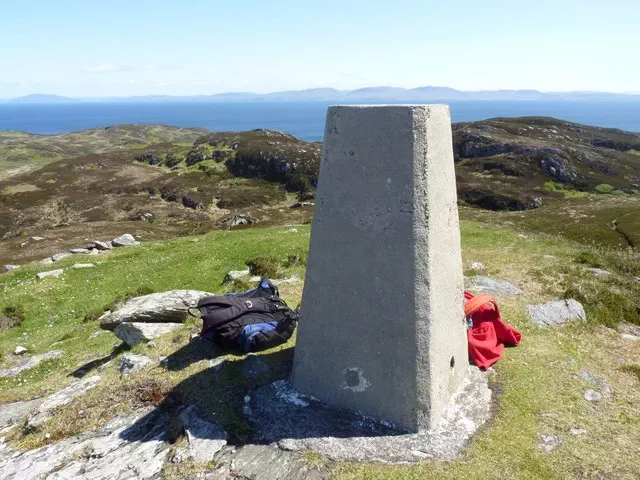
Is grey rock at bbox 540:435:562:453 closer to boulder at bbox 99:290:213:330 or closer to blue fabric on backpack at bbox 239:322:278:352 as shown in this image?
blue fabric on backpack at bbox 239:322:278:352

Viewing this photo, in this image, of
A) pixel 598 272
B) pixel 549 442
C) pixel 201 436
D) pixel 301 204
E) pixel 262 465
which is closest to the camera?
pixel 262 465

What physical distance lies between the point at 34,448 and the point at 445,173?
29.5ft

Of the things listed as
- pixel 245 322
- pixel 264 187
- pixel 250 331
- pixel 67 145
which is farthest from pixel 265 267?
pixel 67 145

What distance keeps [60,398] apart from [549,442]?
9875 millimetres

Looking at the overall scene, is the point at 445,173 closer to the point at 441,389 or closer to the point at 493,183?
the point at 441,389

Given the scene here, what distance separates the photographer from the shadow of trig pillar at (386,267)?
297 inches

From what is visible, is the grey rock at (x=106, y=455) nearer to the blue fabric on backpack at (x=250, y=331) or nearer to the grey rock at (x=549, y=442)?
the blue fabric on backpack at (x=250, y=331)

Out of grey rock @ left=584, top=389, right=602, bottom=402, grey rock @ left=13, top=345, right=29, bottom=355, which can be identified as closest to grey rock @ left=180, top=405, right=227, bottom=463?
grey rock @ left=584, top=389, right=602, bottom=402

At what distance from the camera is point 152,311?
500 inches

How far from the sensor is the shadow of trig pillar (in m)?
7.54

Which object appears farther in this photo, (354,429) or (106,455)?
(354,429)

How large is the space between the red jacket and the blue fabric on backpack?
4.65m

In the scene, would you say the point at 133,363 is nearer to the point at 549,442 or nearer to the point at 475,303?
the point at 475,303

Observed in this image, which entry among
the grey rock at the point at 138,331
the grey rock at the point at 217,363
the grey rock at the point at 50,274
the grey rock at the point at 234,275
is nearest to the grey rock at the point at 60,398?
the grey rock at the point at 138,331
